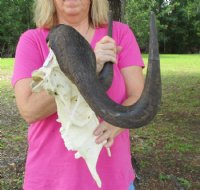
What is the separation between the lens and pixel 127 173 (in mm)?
2586

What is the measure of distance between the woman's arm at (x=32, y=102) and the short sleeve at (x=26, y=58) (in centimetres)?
4

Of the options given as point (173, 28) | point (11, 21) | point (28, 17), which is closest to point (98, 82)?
point (28, 17)

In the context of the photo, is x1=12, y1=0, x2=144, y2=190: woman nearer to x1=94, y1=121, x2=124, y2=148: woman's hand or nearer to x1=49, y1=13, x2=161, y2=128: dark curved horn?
x1=94, y1=121, x2=124, y2=148: woman's hand

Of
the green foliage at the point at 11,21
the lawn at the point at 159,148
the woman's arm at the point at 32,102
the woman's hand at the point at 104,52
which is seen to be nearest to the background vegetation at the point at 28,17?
the green foliage at the point at 11,21

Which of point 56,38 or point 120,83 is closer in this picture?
point 56,38

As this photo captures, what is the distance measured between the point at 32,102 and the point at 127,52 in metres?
0.63

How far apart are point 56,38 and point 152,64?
51 centimetres

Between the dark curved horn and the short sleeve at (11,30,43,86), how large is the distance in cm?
49

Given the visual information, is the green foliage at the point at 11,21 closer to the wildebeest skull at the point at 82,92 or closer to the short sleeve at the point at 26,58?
the short sleeve at the point at 26,58

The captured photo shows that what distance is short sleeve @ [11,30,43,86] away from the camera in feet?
8.01

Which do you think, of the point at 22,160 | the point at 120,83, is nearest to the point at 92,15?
the point at 120,83

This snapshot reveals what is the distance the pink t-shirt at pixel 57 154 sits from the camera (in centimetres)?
245

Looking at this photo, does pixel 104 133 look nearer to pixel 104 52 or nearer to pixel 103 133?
pixel 103 133

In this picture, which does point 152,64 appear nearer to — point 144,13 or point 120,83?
point 120,83
